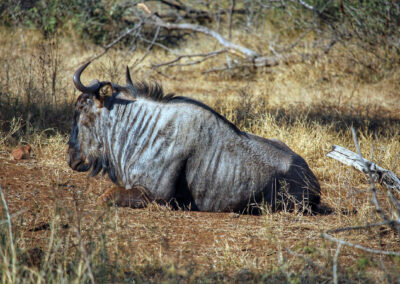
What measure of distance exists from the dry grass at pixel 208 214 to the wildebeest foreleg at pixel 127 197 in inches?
4.5

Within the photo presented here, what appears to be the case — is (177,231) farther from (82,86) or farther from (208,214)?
(82,86)

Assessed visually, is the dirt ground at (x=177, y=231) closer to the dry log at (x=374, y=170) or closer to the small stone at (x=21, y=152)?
the dry log at (x=374, y=170)

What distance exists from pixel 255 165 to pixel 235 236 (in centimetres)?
99

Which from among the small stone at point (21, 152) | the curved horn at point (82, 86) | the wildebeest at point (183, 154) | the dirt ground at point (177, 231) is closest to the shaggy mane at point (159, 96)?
the wildebeest at point (183, 154)

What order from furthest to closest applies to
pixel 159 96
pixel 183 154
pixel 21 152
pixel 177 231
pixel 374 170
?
pixel 21 152 → pixel 159 96 → pixel 183 154 → pixel 374 170 → pixel 177 231

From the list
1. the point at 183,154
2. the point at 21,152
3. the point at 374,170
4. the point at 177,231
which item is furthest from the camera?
the point at 21,152

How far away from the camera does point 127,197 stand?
16.0 feet

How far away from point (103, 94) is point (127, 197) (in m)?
1.09

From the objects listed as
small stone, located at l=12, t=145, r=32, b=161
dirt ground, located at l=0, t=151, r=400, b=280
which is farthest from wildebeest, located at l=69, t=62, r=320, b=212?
small stone, located at l=12, t=145, r=32, b=161

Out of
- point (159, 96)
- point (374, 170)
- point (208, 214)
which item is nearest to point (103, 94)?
point (159, 96)

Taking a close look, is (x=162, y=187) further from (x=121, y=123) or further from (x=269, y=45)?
(x=269, y=45)

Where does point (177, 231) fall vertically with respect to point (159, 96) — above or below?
below

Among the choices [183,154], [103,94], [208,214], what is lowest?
[208,214]

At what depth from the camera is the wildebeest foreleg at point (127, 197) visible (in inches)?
192
